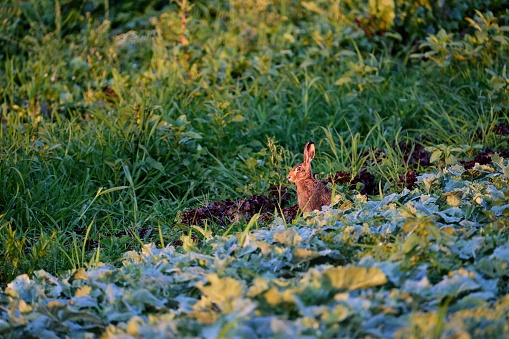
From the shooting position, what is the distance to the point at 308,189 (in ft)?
16.0

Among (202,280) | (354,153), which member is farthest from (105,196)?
(202,280)

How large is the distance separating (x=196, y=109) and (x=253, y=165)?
1.10 m

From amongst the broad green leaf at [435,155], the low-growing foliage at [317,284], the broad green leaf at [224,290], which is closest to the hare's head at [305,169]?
the low-growing foliage at [317,284]

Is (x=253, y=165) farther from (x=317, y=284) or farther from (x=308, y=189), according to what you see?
(x=317, y=284)

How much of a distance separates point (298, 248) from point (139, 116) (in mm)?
2541

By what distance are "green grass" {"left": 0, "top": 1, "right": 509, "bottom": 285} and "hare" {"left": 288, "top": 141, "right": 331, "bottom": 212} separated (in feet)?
1.06

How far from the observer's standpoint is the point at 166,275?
3.59 m

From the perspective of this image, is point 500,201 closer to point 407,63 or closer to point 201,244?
point 201,244

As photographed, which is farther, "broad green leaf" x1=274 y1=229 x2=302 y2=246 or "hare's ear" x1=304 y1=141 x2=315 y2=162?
"hare's ear" x1=304 y1=141 x2=315 y2=162

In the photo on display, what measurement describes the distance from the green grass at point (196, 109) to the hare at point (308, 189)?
1.06ft

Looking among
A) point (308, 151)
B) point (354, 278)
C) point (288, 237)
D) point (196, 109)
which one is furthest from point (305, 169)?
point (354, 278)

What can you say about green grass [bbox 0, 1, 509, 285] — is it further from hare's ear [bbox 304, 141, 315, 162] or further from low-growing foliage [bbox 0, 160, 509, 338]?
low-growing foliage [bbox 0, 160, 509, 338]

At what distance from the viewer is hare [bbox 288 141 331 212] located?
486 centimetres

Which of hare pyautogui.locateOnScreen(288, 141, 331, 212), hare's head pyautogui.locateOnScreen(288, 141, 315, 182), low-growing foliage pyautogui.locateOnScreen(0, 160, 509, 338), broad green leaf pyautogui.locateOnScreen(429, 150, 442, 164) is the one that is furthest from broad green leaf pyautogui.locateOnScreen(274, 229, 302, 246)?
broad green leaf pyautogui.locateOnScreen(429, 150, 442, 164)
